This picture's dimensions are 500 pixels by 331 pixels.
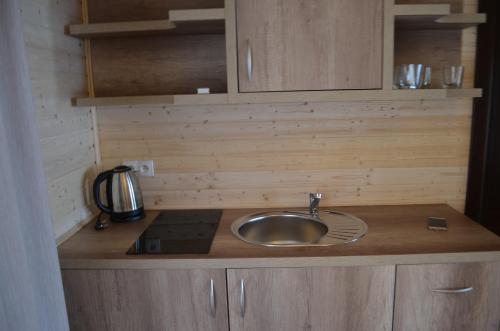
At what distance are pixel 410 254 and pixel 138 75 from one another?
1.48 metres

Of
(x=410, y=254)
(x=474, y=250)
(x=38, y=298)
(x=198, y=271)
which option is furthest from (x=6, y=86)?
(x=474, y=250)

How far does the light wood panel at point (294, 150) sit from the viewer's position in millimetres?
1883

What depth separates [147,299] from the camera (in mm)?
1441

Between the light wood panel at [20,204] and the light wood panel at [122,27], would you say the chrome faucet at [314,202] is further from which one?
the light wood panel at [20,204]

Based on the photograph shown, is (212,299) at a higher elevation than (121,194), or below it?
below

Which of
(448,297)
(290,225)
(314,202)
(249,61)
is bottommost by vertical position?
(448,297)

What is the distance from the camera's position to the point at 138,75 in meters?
1.87

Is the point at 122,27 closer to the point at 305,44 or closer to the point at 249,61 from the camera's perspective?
the point at 249,61

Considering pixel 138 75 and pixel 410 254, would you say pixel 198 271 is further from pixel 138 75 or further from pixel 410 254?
pixel 138 75

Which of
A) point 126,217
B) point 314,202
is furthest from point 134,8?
point 314,202

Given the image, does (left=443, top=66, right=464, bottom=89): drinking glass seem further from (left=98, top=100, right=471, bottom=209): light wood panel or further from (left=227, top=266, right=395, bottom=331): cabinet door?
(left=227, top=266, right=395, bottom=331): cabinet door

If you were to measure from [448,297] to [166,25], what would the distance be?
1.57 metres

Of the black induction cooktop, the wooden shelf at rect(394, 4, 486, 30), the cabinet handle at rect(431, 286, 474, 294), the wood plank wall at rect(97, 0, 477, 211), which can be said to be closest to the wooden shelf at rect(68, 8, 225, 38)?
the wood plank wall at rect(97, 0, 477, 211)

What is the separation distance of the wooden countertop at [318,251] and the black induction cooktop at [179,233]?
1.6 inches
